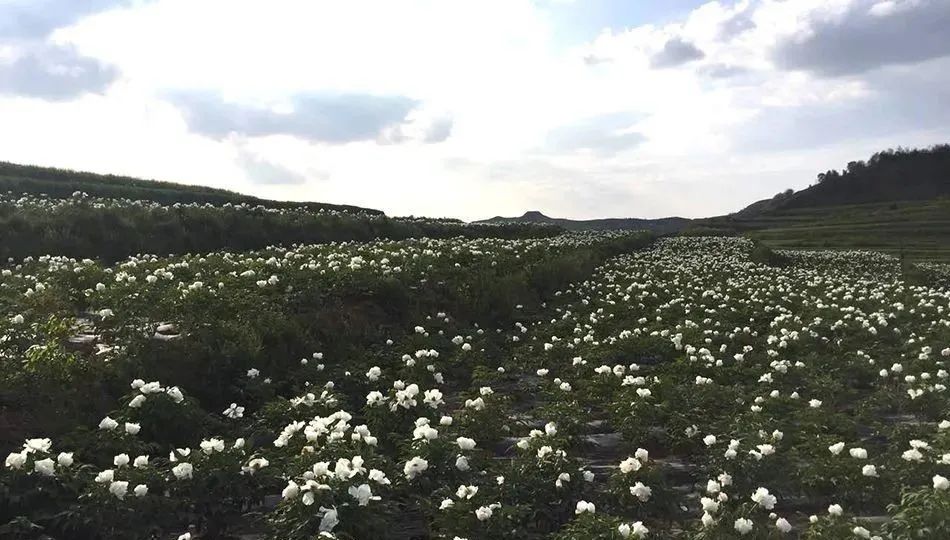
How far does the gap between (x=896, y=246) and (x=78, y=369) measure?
70068 mm

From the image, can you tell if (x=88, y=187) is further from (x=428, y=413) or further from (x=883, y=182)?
(x=883, y=182)

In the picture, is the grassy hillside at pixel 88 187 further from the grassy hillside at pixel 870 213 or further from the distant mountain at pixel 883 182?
the distant mountain at pixel 883 182

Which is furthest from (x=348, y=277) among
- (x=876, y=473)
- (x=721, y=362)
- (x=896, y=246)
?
(x=896, y=246)

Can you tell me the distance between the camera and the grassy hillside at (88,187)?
1133 inches

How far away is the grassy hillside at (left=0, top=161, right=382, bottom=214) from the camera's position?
28781 millimetres

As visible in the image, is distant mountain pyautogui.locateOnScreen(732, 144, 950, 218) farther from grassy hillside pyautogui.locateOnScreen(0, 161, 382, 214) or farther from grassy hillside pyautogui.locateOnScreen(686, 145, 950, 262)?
grassy hillside pyautogui.locateOnScreen(0, 161, 382, 214)

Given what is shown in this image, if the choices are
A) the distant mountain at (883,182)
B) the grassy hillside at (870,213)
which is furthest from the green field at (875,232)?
the distant mountain at (883,182)

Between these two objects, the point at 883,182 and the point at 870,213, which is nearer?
the point at 870,213

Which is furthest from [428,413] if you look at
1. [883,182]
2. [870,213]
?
[883,182]

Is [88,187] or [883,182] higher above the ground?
[883,182]

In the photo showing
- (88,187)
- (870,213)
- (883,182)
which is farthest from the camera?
(883,182)

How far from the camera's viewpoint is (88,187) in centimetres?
3103

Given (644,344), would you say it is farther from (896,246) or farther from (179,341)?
(896,246)

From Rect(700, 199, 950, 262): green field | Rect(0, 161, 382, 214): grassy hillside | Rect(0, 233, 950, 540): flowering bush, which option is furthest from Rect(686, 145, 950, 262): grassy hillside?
Rect(0, 161, 382, 214): grassy hillside
